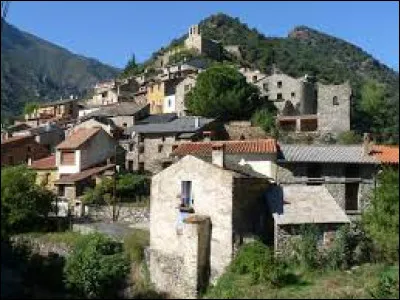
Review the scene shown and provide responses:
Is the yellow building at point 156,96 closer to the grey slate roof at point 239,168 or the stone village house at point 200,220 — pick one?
the grey slate roof at point 239,168

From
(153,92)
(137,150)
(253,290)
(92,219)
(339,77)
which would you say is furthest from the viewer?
(339,77)

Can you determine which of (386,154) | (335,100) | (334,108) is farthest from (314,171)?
(335,100)

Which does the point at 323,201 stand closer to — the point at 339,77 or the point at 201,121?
the point at 201,121

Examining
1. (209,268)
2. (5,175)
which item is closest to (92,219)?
(5,175)

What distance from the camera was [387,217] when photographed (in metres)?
26.5

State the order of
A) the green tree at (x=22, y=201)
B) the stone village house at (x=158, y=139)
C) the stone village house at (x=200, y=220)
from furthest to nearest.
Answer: the stone village house at (x=158, y=139)
the green tree at (x=22, y=201)
the stone village house at (x=200, y=220)

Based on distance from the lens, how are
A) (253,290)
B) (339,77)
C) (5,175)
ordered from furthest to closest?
(339,77) < (5,175) < (253,290)

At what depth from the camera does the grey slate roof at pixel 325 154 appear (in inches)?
1395

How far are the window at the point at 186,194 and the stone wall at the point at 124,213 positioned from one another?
8.12 m

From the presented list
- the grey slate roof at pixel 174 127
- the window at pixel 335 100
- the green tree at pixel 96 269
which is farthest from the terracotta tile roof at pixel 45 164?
the window at pixel 335 100

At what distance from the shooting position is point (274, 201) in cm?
3162

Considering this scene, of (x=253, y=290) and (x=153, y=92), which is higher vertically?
(x=153, y=92)

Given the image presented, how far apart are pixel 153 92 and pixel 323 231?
50.0 m

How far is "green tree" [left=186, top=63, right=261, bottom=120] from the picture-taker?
61500 millimetres
